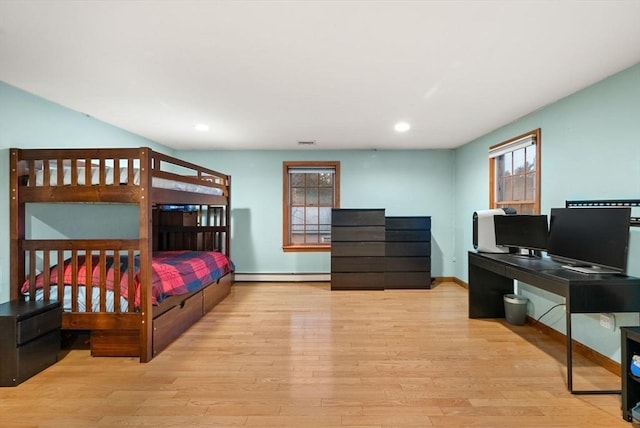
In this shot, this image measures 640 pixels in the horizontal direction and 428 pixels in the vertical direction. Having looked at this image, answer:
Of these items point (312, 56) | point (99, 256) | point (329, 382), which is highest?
point (312, 56)

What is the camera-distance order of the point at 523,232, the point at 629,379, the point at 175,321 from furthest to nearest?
the point at 523,232 < the point at 175,321 < the point at 629,379

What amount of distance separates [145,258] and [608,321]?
3.52 m

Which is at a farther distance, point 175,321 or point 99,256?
point 175,321

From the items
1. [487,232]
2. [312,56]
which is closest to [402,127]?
[487,232]

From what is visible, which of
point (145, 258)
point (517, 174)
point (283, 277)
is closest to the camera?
point (145, 258)

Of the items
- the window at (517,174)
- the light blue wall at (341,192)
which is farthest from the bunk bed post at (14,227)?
the window at (517,174)

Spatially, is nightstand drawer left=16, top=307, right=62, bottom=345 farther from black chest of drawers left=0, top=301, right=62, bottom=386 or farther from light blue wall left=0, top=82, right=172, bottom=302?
light blue wall left=0, top=82, right=172, bottom=302

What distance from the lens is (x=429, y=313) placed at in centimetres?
357

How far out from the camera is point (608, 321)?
2316 mm

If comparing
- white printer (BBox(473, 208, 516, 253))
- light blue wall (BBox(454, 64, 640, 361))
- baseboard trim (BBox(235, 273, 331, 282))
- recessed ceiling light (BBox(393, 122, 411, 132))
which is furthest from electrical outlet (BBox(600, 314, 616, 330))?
baseboard trim (BBox(235, 273, 331, 282))

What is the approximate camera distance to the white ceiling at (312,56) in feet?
5.30

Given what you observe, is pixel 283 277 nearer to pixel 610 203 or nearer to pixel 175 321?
pixel 175 321

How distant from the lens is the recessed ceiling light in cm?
368

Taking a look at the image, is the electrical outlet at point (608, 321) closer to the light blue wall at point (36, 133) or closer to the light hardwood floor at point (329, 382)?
the light hardwood floor at point (329, 382)
